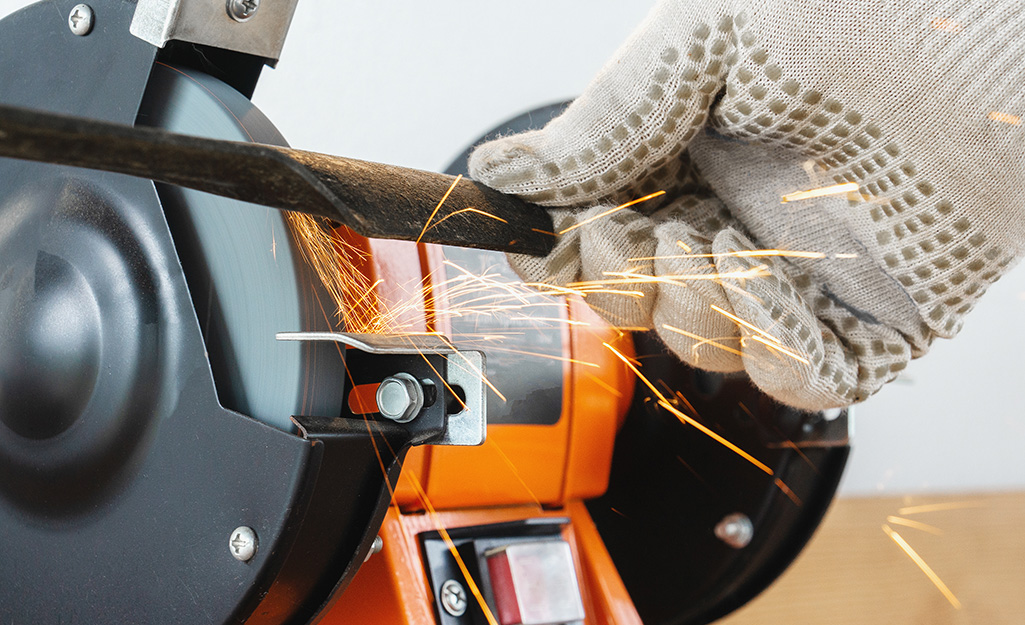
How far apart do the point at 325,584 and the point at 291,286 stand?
25 centimetres

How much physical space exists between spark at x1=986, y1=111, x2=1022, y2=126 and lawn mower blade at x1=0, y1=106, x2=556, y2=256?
38cm

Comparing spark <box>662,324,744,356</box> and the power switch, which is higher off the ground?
spark <box>662,324,744,356</box>

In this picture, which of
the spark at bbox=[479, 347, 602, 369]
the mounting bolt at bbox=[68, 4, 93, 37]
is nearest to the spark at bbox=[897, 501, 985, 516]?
the spark at bbox=[479, 347, 602, 369]

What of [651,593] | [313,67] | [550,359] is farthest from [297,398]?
[313,67]

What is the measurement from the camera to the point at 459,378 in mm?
681

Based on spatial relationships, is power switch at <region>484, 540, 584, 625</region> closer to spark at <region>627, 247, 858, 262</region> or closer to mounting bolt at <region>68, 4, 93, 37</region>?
spark at <region>627, 247, 858, 262</region>

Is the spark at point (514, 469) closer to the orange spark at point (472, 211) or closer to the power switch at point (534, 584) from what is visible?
the power switch at point (534, 584)

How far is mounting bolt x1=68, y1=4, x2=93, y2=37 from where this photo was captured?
0.76 metres

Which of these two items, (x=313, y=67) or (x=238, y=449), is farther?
(x=313, y=67)

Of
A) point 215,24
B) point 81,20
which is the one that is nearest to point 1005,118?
point 215,24

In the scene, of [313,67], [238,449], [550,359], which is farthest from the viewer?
[313,67]

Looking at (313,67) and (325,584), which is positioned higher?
(313,67)

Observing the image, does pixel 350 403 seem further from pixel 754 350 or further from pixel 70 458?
pixel 754 350

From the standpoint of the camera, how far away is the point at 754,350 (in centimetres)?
80
